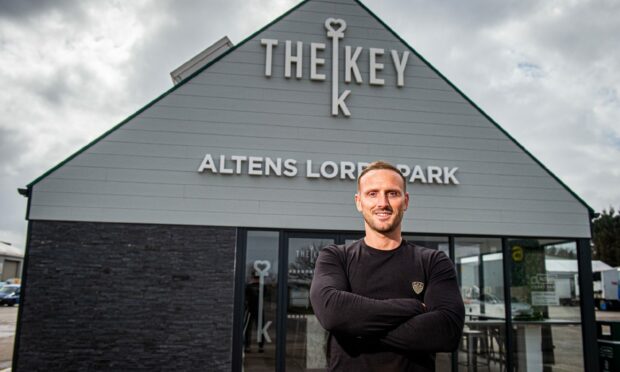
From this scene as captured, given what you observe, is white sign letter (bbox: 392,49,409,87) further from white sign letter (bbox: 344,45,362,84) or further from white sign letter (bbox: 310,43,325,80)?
white sign letter (bbox: 310,43,325,80)

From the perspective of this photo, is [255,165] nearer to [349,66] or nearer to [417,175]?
[349,66]

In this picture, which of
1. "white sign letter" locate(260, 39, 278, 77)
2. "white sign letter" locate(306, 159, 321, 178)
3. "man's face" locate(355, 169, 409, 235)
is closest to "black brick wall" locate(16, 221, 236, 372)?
"white sign letter" locate(306, 159, 321, 178)

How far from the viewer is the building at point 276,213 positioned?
7223 mm

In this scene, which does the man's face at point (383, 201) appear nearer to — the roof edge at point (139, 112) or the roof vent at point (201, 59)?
the roof edge at point (139, 112)

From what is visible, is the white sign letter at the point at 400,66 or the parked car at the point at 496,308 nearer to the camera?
the parked car at the point at 496,308

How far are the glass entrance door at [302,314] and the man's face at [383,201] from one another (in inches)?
213

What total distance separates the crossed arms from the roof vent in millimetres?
7914

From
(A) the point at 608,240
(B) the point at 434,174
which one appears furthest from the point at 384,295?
(A) the point at 608,240

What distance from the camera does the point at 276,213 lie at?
779 centimetres

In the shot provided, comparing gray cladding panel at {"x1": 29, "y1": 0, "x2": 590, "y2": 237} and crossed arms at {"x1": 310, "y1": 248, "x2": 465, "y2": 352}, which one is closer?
crossed arms at {"x1": 310, "y1": 248, "x2": 465, "y2": 352}

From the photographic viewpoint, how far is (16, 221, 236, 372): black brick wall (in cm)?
705

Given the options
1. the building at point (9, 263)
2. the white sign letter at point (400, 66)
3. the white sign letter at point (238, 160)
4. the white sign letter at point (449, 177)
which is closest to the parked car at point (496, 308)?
the white sign letter at point (449, 177)

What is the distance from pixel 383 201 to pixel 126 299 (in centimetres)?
590

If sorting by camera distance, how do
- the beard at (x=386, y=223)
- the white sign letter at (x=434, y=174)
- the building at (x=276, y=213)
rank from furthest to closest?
the white sign letter at (x=434, y=174)
the building at (x=276, y=213)
the beard at (x=386, y=223)
